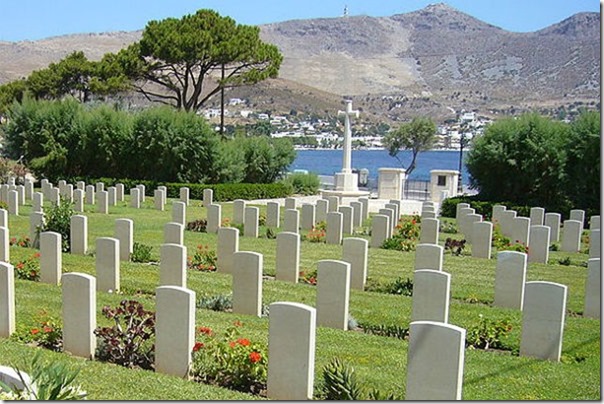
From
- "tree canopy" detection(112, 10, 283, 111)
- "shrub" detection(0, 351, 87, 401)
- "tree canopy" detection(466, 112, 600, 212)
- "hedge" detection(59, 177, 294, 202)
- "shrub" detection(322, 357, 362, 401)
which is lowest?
"hedge" detection(59, 177, 294, 202)

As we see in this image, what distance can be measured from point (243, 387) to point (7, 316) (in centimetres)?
294

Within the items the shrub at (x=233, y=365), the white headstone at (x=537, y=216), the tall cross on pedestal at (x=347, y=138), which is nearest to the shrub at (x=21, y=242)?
the shrub at (x=233, y=365)

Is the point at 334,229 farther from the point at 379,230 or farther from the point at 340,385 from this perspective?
the point at 340,385

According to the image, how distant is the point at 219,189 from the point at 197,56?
12081 mm

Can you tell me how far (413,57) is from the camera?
179 feet

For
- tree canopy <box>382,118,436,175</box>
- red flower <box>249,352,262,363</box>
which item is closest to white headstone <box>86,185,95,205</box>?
red flower <box>249,352,262,363</box>

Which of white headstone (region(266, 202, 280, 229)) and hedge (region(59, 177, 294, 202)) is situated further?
hedge (region(59, 177, 294, 202))

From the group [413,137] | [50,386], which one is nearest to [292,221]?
[50,386]

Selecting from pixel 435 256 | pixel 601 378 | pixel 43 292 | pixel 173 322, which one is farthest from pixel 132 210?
pixel 601 378

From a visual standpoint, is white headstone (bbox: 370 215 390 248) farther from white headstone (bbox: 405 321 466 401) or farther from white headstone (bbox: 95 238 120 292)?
white headstone (bbox: 405 321 466 401)

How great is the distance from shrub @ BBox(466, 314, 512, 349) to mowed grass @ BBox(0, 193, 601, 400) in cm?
13

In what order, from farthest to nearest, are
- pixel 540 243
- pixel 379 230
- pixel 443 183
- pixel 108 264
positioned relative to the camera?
1. pixel 443 183
2. pixel 379 230
3. pixel 540 243
4. pixel 108 264

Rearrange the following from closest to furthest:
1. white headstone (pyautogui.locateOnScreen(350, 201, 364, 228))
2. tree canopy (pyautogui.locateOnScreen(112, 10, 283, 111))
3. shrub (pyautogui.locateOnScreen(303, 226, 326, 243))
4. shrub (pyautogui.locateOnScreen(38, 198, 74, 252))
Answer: shrub (pyautogui.locateOnScreen(38, 198, 74, 252))
shrub (pyautogui.locateOnScreen(303, 226, 326, 243))
white headstone (pyautogui.locateOnScreen(350, 201, 364, 228))
tree canopy (pyautogui.locateOnScreen(112, 10, 283, 111))

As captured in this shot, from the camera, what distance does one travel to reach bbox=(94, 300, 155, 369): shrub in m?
6.29
